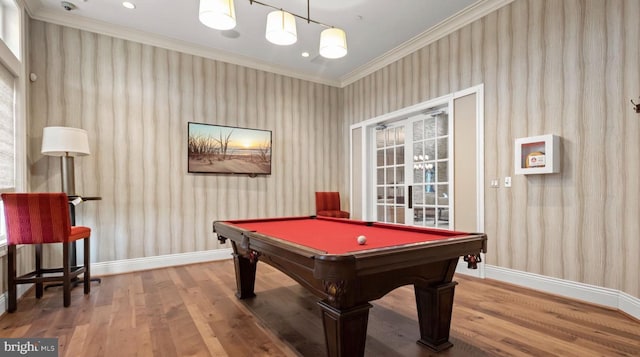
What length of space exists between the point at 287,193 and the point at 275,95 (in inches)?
69.0

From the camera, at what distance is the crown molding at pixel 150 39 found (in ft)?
12.4

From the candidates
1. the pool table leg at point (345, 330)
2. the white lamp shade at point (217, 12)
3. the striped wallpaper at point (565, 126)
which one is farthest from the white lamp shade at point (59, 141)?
the striped wallpaper at point (565, 126)

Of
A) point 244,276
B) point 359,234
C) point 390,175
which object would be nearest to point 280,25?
point 359,234

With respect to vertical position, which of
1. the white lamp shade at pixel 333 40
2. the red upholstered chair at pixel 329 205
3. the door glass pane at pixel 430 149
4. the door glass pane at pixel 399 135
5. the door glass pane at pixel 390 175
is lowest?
the red upholstered chair at pixel 329 205

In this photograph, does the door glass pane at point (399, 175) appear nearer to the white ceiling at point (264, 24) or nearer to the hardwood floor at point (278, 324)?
the white ceiling at point (264, 24)

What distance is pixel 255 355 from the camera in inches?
77.1

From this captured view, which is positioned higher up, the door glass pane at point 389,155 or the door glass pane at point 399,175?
the door glass pane at point 389,155

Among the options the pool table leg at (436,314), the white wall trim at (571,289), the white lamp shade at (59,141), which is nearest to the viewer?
the pool table leg at (436,314)

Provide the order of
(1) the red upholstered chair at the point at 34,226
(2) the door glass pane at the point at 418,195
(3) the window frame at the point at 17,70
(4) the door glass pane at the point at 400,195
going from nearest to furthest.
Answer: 1. (1) the red upholstered chair at the point at 34,226
2. (3) the window frame at the point at 17,70
3. (2) the door glass pane at the point at 418,195
4. (4) the door glass pane at the point at 400,195

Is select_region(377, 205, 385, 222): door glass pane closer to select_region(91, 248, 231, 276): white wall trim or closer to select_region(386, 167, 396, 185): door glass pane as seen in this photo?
select_region(386, 167, 396, 185): door glass pane

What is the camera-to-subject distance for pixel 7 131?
3084 mm

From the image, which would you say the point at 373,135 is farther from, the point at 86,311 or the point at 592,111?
the point at 86,311

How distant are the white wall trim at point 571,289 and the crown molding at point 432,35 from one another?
3.02 metres

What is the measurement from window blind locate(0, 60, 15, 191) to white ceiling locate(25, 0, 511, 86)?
43.4 inches
